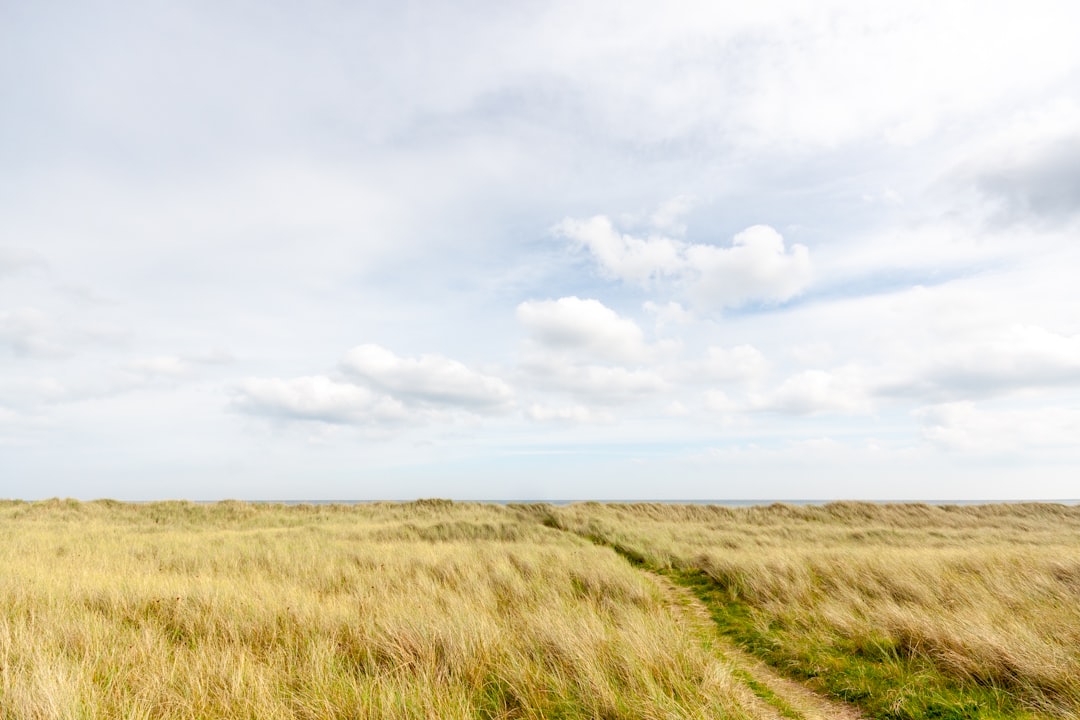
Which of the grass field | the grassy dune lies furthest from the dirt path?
the grassy dune

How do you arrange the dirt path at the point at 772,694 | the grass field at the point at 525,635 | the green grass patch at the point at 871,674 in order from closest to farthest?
the grass field at the point at 525,635 → the green grass patch at the point at 871,674 → the dirt path at the point at 772,694

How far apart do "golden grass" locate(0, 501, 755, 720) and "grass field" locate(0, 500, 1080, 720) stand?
1.3 inches

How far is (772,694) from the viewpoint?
5832 mm

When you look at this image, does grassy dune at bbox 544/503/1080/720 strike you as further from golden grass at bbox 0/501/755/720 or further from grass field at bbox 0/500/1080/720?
golden grass at bbox 0/501/755/720

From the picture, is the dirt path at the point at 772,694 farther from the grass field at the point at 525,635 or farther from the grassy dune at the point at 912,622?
the grassy dune at the point at 912,622

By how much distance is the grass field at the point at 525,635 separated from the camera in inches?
182

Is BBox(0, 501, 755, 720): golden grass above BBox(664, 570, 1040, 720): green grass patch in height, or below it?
above

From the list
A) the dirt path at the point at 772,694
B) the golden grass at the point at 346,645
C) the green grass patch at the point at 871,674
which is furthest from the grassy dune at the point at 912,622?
the golden grass at the point at 346,645

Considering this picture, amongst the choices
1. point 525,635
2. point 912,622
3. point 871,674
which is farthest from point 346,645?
point 912,622

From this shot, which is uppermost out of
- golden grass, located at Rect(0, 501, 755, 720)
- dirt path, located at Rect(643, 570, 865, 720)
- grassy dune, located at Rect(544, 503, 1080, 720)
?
golden grass, located at Rect(0, 501, 755, 720)

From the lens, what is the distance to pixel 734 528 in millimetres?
25844

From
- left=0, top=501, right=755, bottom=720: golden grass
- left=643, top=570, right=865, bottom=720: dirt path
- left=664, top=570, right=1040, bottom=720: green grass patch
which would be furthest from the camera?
left=643, top=570, right=865, bottom=720: dirt path

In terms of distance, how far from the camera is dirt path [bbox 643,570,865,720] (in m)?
5.28

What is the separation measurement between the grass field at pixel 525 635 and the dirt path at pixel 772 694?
0.07 meters
